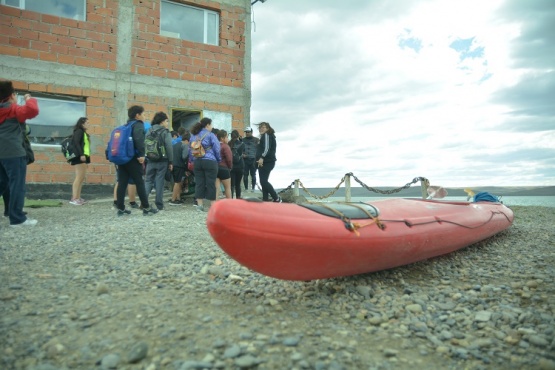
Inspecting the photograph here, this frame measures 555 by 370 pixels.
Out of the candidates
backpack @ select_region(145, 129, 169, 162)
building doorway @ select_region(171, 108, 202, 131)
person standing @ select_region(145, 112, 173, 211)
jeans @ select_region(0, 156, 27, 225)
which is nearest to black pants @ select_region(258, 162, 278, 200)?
person standing @ select_region(145, 112, 173, 211)

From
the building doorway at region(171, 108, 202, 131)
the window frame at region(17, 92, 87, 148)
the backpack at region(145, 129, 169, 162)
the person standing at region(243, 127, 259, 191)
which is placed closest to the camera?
the backpack at region(145, 129, 169, 162)

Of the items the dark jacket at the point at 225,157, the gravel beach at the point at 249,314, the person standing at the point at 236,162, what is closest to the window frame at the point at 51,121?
the person standing at the point at 236,162

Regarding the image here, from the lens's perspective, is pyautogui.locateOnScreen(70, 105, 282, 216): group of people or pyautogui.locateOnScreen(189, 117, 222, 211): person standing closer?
pyautogui.locateOnScreen(70, 105, 282, 216): group of people

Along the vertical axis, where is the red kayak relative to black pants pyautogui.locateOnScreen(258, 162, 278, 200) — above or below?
below

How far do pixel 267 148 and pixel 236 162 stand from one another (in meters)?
0.97

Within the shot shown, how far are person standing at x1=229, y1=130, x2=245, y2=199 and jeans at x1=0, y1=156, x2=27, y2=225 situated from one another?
14.0ft

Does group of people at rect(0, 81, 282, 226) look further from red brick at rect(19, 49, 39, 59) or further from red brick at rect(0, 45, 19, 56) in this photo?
red brick at rect(0, 45, 19, 56)

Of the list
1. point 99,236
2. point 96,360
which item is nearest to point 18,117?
point 99,236

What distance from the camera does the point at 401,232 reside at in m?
2.93

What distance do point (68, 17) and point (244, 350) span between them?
32.0 feet

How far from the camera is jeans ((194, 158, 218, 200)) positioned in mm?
6629

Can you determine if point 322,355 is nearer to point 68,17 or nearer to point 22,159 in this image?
point 22,159

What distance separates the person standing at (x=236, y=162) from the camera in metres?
8.31

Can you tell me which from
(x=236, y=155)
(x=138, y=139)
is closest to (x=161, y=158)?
(x=138, y=139)
